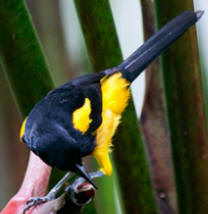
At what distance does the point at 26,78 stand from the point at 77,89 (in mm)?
417

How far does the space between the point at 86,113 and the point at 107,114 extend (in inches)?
6.6

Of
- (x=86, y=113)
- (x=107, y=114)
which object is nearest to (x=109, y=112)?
(x=107, y=114)

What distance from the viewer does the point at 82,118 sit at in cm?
141

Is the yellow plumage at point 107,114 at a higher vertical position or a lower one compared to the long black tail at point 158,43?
lower

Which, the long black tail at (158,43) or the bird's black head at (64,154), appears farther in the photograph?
the long black tail at (158,43)

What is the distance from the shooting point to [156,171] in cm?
133

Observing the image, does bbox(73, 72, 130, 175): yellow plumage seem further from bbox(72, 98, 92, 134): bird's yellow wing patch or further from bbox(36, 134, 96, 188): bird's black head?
bbox(36, 134, 96, 188): bird's black head

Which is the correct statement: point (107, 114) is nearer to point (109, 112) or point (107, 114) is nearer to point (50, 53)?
point (109, 112)

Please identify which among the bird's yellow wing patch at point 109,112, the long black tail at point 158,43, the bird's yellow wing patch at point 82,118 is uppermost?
the long black tail at point 158,43

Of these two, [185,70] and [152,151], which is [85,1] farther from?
[152,151]

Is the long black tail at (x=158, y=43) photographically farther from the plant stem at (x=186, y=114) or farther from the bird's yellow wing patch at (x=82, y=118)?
the bird's yellow wing patch at (x=82, y=118)

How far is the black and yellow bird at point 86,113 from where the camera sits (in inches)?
46.8

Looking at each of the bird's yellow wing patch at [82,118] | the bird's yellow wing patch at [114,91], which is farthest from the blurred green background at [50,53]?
the bird's yellow wing patch at [82,118]

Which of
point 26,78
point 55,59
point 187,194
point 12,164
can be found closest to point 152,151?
point 187,194
